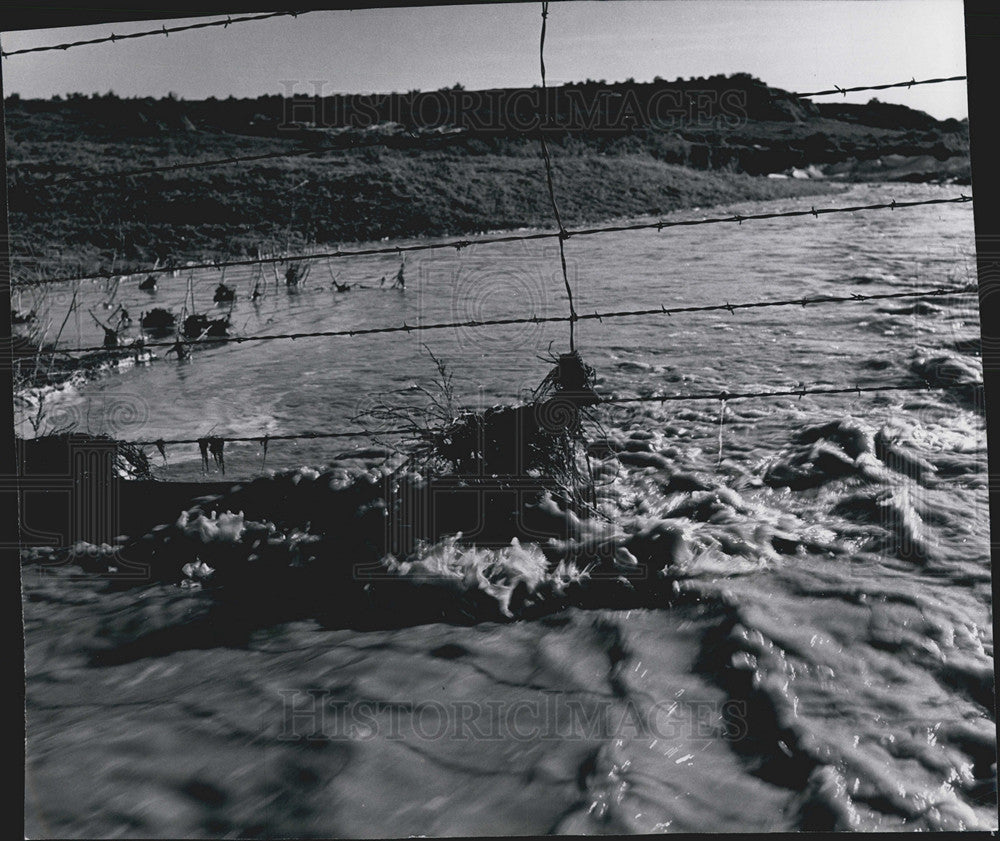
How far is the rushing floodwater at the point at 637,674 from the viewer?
1901mm

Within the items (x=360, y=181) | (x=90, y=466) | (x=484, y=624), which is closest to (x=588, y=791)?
(x=484, y=624)

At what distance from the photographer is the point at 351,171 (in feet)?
46.4

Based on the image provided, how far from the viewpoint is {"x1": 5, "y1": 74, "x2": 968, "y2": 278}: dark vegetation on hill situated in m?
10.9

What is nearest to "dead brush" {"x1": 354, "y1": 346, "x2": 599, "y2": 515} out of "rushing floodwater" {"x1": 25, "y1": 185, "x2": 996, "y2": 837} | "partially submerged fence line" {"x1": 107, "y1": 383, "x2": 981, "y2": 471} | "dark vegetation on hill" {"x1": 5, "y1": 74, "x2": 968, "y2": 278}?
"partially submerged fence line" {"x1": 107, "y1": 383, "x2": 981, "y2": 471}

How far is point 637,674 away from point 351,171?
13.1 meters

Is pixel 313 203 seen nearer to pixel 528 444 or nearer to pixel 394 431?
pixel 394 431

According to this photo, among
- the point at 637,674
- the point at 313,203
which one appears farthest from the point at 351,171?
the point at 637,674

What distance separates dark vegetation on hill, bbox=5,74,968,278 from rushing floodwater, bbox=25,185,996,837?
1.78 meters

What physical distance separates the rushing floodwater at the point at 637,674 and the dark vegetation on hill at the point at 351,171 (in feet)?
5.83

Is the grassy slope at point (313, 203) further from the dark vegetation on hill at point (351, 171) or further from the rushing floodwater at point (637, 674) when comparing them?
the rushing floodwater at point (637, 674)

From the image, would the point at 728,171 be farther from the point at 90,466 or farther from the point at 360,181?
the point at 90,466

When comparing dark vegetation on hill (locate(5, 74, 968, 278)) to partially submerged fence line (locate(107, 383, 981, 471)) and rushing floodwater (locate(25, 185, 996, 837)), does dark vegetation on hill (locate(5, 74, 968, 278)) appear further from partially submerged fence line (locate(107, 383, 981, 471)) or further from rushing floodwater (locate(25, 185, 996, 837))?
rushing floodwater (locate(25, 185, 996, 837))

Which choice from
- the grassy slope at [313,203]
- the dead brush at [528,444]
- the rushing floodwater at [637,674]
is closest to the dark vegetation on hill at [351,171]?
the grassy slope at [313,203]

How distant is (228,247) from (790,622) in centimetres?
967
